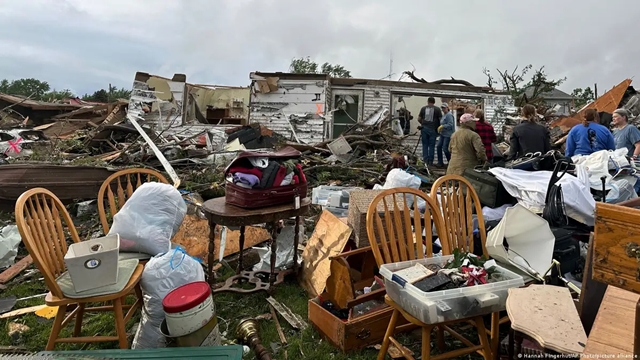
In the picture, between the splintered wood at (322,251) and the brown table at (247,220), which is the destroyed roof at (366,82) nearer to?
the splintered wood at (322,251)

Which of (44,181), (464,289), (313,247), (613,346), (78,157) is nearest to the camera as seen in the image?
(613,346)

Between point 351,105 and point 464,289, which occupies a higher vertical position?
point 351,105

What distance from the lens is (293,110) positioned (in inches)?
500

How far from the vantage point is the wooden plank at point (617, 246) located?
1.12m

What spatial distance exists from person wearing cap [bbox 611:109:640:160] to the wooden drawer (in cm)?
476

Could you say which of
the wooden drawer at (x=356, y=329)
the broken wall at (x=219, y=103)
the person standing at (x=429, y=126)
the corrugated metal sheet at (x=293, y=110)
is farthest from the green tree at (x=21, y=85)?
the wooden drawer at (x=356, y=329)

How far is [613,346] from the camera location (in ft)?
4.26

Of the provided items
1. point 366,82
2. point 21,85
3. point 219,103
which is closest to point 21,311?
point 366,82

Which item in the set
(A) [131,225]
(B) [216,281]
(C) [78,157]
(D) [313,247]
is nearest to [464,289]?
(D) [313,247]

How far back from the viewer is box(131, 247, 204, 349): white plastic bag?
8.74 feet

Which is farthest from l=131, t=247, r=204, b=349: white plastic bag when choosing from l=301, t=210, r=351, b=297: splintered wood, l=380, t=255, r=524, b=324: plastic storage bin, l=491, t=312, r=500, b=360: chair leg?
l=491, t=312, r=500, b=360: chair leg

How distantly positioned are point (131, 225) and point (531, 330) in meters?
2.66

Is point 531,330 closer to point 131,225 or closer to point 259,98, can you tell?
point 131,225

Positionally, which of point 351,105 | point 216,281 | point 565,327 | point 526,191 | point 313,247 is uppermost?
point 351,105
